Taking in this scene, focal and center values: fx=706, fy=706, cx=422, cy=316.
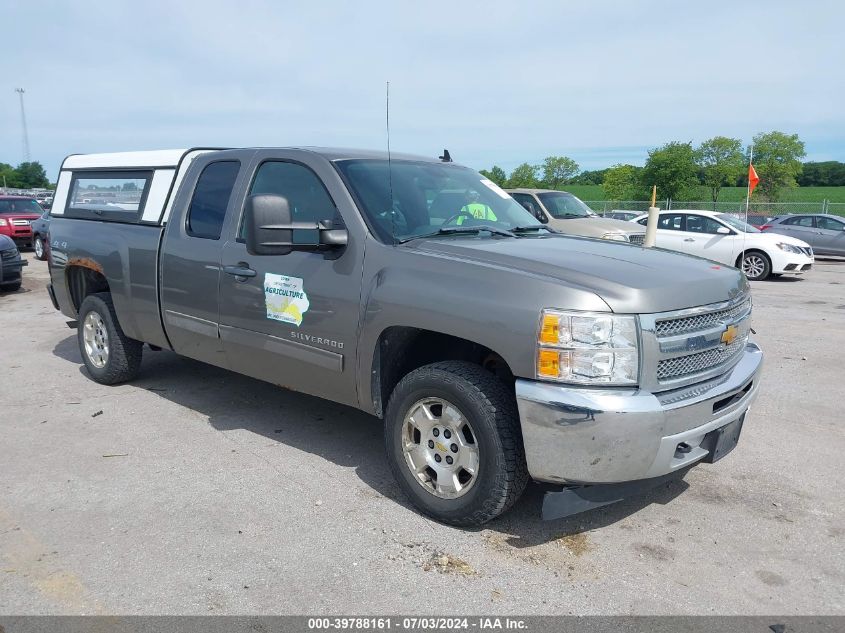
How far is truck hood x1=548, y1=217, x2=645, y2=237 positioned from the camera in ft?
41.5

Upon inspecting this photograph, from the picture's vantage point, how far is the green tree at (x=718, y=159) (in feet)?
179

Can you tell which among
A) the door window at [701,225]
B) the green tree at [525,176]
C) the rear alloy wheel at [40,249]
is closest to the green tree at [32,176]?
the green tree at [525,176]

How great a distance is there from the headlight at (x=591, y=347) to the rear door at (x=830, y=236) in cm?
2033

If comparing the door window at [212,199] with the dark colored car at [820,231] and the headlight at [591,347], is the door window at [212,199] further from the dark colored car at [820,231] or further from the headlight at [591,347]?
the dark colored car at [820,231]

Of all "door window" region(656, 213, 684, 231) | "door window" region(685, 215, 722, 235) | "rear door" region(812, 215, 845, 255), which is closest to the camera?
"door window" region(685, 215, 722, 235)

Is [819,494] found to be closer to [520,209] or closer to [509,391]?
[509,391]

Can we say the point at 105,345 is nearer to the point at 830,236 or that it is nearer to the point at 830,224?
the point at 830,236

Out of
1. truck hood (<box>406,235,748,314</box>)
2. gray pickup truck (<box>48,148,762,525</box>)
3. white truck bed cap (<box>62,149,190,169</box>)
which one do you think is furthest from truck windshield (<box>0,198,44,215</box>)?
truck hood (<box>406,235,748,314</box>)

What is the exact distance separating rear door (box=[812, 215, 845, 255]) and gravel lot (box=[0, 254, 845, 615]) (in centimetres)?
1702

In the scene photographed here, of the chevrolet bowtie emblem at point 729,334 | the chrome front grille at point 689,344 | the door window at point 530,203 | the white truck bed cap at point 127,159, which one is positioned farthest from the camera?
the door window at point 530,203

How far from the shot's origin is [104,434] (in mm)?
5027

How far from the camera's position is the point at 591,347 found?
3094 millimetres

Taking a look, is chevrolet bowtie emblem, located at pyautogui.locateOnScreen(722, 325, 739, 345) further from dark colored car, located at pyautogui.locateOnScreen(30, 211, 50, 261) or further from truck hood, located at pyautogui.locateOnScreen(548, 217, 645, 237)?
dark colored car, located at pyautogui.locateOnScreen(30, 211, 50, 261)

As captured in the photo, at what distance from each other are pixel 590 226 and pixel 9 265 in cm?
1017
